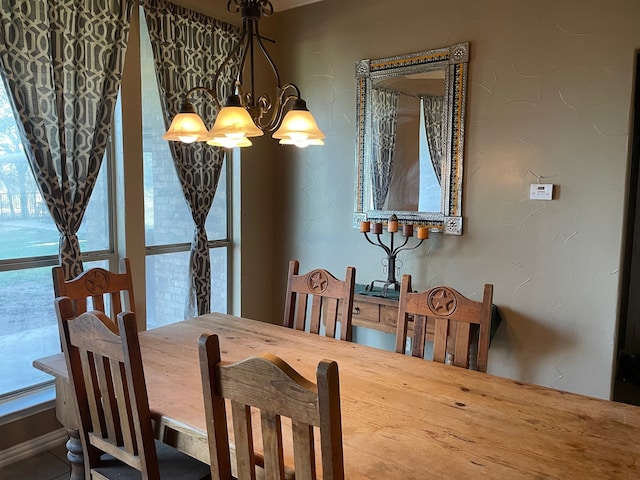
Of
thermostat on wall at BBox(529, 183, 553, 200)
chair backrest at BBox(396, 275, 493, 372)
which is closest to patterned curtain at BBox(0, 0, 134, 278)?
chair backrest at BBox(396, 275, 493, 372)

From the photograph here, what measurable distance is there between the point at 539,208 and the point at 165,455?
7.46ft

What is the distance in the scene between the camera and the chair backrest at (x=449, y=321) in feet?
6.12

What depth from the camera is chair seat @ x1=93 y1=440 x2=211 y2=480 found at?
1.56 metres

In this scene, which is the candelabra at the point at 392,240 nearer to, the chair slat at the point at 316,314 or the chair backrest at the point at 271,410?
the chair slat at the point at 316,314

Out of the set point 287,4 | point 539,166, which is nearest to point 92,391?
point 539,166

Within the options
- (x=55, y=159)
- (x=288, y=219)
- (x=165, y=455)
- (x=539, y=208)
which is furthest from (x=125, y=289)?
(x=539, y=208)

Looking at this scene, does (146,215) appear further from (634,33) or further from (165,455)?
(634,33)

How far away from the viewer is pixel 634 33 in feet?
7.75

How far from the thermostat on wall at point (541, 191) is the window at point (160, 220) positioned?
226cm

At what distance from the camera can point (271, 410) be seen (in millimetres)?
1000

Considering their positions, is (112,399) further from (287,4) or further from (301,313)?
(287,4)

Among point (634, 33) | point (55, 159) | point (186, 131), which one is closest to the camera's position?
point (186, 131)

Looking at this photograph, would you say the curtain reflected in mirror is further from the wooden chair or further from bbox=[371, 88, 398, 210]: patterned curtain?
the wooden chair

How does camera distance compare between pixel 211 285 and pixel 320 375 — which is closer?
pixel 320 375
